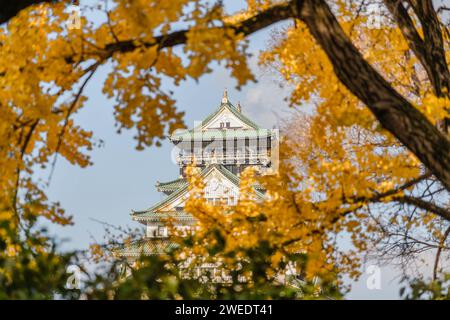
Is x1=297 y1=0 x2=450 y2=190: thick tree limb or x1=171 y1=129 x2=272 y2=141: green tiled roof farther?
x1=171 y1=129 x2=272 y2=141: green tiled roof

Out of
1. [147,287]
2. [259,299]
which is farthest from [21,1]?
[259,299]

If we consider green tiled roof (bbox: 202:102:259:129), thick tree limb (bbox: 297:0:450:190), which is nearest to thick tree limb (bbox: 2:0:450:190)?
thick tree limb (bbox: 297:0:450:190)

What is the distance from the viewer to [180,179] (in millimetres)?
31844

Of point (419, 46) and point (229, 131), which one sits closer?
point (419, 46)

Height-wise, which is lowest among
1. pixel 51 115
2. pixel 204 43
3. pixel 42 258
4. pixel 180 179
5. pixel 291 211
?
pixel 42 258

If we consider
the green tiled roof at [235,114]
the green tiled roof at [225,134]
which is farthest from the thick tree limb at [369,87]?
the green tiled roof at [235,114]

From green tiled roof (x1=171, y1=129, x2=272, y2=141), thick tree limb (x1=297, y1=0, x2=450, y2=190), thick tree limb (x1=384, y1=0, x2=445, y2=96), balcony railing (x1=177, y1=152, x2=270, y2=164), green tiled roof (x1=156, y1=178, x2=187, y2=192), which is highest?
green tiled roof (x1=171, y1=129, x2=272, y2=141)

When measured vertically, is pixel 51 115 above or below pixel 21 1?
below

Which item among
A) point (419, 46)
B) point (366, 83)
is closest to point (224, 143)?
point (419, 46)

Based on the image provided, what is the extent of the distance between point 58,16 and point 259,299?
2741 millimetres

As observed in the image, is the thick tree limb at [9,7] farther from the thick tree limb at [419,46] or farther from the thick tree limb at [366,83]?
the thick tree limb at [419,46]

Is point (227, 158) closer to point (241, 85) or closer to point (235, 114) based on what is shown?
point (235, 114)

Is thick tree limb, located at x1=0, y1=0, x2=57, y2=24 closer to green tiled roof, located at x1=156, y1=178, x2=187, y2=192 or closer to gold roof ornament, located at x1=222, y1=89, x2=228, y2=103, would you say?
green tiled roof, located at x1=156, y1=178, x2=187, y2=192

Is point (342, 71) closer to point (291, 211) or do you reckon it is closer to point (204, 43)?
point (204, 43)
